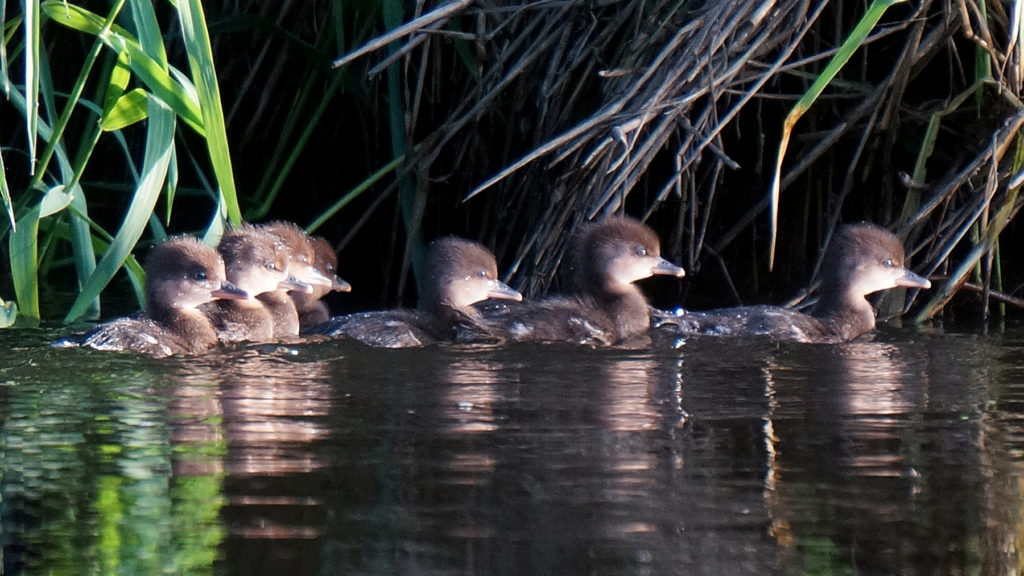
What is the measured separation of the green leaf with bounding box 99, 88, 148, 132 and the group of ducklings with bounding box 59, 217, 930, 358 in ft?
2.60

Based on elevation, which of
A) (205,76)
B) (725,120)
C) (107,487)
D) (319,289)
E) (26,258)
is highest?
(205,76)

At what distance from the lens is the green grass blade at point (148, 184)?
17.1 feet

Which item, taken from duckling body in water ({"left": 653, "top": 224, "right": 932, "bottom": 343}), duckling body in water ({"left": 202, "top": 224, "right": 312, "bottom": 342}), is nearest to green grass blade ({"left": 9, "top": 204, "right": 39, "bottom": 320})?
duckling body in water ({"left": 202, "top": 224, "right": 312, "bottom": 342})

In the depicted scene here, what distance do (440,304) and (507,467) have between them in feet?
9.34

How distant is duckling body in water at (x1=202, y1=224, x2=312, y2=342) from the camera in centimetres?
655

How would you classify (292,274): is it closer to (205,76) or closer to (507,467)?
(205,76)

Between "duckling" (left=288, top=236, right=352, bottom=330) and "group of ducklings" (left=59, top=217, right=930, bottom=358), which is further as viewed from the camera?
"duckling" (left=288, top=236, right=352, bottom=330)

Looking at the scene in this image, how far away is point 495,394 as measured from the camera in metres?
4.80

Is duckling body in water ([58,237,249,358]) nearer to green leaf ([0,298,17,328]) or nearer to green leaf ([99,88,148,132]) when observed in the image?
green leaf ([0,298,17,328])

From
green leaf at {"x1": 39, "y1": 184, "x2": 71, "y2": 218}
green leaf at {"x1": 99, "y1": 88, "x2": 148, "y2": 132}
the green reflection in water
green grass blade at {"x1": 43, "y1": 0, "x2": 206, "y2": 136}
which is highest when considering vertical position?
green grass blade at {"x1": 43, "y1": 0, "x2": 206, "y2": 136}

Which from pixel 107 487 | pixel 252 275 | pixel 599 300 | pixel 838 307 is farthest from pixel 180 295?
pixel 107 487

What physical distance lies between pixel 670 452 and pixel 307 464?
2.80ft

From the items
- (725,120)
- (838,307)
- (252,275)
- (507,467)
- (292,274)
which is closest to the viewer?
(507,467)

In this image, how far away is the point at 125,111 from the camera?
5.30 meters
